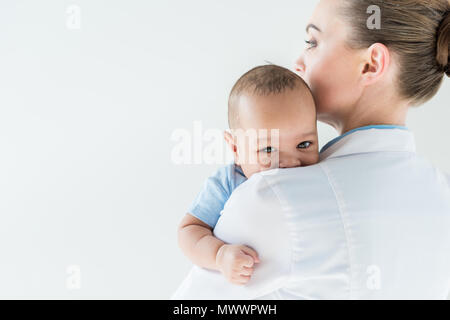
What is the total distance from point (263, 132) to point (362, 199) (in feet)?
0.80

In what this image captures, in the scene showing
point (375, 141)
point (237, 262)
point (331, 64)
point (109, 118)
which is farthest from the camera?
point (109, 118)

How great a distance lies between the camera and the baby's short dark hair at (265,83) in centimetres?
97

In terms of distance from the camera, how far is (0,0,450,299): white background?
1907mm

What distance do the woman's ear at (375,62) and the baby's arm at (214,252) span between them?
1.44 feet

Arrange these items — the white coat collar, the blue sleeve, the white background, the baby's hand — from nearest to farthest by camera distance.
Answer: the baby's hand < the white coat collar < the blue sleeve < the white background

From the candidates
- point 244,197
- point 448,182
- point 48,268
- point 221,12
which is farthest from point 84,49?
point 448,182

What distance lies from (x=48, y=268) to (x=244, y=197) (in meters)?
1.54

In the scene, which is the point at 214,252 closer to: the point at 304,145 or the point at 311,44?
the point at 304,145

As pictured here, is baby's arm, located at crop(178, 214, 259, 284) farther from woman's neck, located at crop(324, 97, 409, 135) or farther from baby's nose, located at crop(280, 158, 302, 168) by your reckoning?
woman's neck, located at crop(324, 97, 409, 135)

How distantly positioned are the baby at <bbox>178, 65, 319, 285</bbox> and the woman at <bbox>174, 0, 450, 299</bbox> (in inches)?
2.1

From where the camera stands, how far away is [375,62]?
98 centimetres

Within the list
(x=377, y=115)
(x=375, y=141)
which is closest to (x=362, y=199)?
(x=375, y=141)

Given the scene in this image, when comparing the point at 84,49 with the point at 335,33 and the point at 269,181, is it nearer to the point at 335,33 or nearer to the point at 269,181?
the point at 335,33

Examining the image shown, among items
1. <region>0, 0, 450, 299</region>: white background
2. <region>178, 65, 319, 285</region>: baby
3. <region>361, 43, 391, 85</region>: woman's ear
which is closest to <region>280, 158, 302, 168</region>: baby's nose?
<region>178, 65, 319, 285</region>: baby
